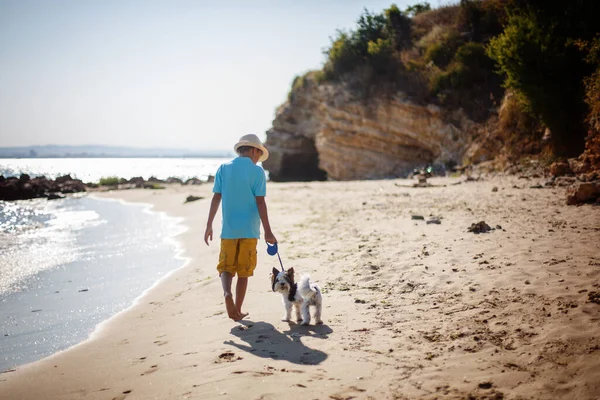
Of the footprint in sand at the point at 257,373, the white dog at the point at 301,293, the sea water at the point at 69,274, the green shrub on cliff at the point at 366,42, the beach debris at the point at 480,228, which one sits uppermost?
the green shrub on cliff at the point at 366,42

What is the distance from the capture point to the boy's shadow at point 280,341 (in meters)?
3.86

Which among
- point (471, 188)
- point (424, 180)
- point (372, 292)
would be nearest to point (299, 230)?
point (372, 292)

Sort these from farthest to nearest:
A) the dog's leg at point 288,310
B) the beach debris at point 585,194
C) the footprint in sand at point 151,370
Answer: the beach debris at point 585,194, the dog's leg at point 288,310, the footprint in sand at point 151,370

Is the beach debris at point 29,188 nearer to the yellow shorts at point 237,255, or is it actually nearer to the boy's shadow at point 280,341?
the yellow shorts at point 237,255

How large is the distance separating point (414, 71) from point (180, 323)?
24804 millimetres

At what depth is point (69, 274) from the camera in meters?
8.80

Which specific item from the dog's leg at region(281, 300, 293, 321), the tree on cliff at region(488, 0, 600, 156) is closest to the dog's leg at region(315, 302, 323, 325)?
the dog's leg at region(281, 300, 293, 321)

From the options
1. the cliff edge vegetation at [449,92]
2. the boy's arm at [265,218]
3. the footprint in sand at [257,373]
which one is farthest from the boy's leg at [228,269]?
the cliff edge vegetation at [449,92]

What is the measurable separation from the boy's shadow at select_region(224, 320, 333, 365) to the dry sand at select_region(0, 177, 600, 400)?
2 centimetres

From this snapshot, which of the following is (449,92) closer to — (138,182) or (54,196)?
(54,196)

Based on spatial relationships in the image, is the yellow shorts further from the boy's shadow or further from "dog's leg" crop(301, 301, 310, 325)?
"dog's leg" crop(301, 301, 310, 325)

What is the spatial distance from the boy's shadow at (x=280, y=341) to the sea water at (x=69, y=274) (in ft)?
7.11

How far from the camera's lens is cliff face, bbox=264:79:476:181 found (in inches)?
977

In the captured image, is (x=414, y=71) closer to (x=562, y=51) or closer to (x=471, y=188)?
(x=562, y=51)
